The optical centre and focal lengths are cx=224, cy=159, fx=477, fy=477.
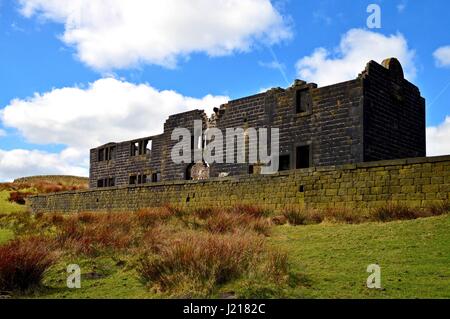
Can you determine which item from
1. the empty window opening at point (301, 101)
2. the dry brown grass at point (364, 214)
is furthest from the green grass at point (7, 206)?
the dry brown grass at point (364, 214)

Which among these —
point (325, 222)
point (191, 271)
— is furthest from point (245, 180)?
point (191, 271)

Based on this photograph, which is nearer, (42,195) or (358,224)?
(358,224)

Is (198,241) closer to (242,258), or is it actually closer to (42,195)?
Result: (242,258)

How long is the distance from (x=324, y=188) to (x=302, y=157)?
22.5 ft

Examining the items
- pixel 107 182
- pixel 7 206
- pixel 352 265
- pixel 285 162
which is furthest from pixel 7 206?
pixel 352 265

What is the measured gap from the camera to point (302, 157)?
23.0m

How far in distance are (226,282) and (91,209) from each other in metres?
23.2

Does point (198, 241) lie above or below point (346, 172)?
below

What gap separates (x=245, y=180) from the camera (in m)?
19.2

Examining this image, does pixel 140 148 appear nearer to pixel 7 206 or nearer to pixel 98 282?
pixel 7 206

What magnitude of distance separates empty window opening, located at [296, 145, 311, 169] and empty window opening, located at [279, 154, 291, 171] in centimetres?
51

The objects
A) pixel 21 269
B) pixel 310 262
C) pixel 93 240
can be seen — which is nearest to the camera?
pixel 21 269

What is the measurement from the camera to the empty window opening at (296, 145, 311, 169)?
74.9 ft
